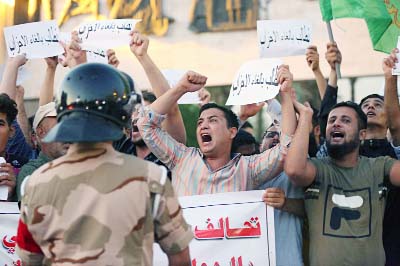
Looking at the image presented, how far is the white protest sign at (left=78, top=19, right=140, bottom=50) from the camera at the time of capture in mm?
6188

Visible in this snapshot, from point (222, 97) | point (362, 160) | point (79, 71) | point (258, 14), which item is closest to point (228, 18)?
point (258, 14)

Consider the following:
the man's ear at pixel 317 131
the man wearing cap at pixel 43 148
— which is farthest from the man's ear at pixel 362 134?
the man wearing cap at pixel 43 148

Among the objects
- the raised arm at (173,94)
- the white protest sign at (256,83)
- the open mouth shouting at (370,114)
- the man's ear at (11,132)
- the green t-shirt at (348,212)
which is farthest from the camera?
the open mouth shouting at (370,114)

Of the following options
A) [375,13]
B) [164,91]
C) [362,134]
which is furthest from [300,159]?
[375,13]

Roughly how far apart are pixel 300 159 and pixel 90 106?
2174 millimetres

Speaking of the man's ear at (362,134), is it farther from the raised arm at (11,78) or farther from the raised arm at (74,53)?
the raised arm at (11,78)

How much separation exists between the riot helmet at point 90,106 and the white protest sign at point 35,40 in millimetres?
3364

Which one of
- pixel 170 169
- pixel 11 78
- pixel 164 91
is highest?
pixel 11 78

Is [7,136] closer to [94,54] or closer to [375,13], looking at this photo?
[94,54]

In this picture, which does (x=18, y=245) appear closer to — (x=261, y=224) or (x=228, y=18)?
(x=261, y=224)

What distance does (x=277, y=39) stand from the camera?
598 cm

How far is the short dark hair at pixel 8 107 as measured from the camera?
5.46 metres

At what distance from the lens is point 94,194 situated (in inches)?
111

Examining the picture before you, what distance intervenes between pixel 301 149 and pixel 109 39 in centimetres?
210
